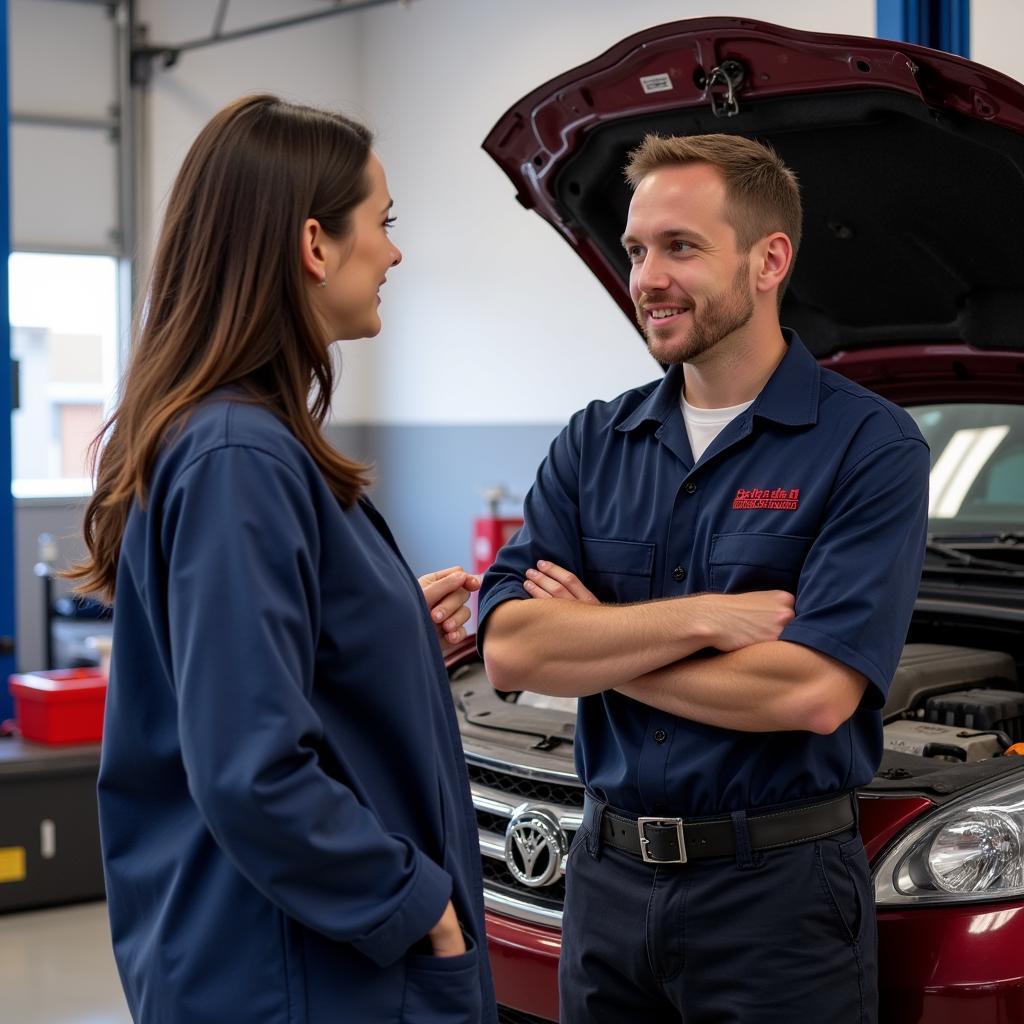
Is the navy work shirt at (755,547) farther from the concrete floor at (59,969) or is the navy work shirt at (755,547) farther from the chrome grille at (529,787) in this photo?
the concrete floor at (59,969)

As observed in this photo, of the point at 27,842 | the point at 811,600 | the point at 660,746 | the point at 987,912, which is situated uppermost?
the point at 811,600

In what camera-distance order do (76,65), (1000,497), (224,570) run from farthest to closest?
1. (76,65)
2. (1000,497)
3. (224,570)

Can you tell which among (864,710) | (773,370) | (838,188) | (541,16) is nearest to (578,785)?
(864,710)

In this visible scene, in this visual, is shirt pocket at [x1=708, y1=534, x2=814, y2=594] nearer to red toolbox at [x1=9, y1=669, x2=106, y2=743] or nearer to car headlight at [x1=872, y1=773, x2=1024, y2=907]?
car headlight at [x1=872, y1=773, x2=1024, y2=907]

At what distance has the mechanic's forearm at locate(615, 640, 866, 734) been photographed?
5.64 feet

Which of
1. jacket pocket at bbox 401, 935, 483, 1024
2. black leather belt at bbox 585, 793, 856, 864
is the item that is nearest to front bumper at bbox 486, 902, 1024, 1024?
black leather belt at bbox 585, 793, 856, 864

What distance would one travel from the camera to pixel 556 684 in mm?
1896

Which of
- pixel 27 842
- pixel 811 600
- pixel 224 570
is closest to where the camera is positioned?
pixel 224 570

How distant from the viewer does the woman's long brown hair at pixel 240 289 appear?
50.9 inches

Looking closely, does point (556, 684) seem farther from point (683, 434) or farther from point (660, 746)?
point (683, 434)

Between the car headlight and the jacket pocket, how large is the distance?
32.8 inches

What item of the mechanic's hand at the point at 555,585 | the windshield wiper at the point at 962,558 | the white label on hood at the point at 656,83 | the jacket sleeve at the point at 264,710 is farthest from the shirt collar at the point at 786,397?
the windshield wiper at the point at 962,558

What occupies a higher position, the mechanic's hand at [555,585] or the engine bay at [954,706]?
the mechanic's hand at [555,585]

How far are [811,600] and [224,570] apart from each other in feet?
2.83
